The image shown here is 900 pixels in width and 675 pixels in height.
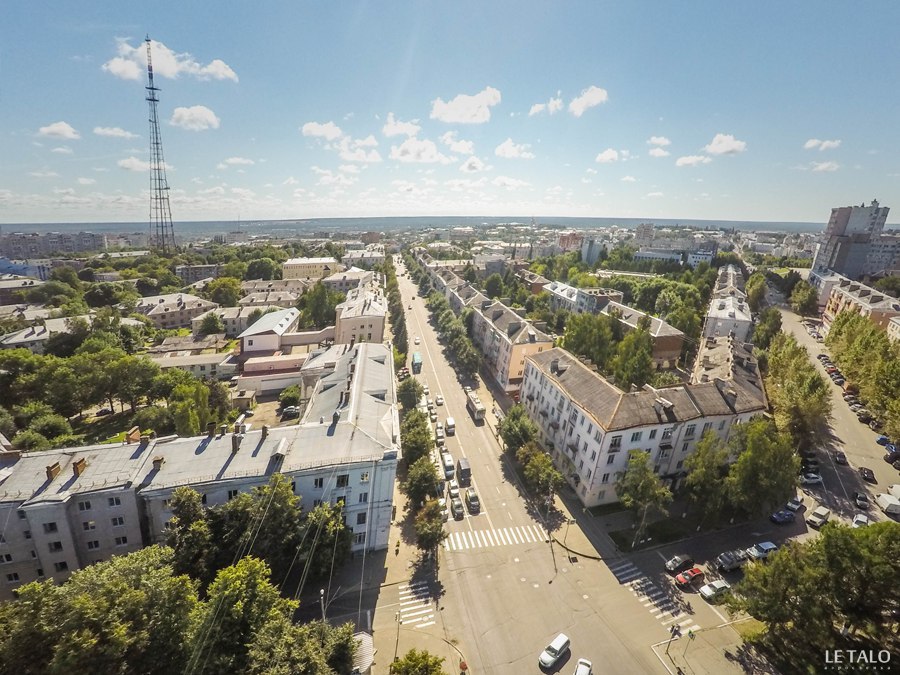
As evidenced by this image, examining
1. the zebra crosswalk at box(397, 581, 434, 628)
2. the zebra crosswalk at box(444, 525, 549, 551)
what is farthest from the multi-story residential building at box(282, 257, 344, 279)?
the zebra crosswalk at box(397, 581, 434, 628)

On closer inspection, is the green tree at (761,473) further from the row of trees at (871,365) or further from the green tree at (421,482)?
the green tree at (421,482)

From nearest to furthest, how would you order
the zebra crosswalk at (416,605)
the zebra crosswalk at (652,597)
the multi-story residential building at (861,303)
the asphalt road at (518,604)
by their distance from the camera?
the asphalt road at (518,604)
the zebra crosswalk at (416,605)
the zebra crosswalk at (652,597)
the multi-story residential building at (861,303)

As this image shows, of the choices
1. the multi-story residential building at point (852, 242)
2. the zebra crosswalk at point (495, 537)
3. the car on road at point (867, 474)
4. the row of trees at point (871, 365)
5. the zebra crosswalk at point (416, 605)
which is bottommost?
the zebra crosswalk at point (416, 605)

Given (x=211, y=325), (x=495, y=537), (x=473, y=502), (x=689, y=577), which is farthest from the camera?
(x=211, y=325)

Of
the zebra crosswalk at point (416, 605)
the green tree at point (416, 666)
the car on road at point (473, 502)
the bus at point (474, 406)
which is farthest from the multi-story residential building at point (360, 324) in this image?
the green tree at point (416, 666)

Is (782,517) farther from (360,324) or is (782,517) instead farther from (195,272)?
(195,272)

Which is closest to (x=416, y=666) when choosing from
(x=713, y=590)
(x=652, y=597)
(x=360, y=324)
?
(x=652, y=597)
